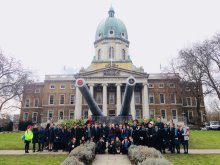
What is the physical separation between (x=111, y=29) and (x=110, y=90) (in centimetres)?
1663

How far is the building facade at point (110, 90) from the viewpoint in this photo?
48.1 metres

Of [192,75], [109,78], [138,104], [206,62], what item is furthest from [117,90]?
[206,62]

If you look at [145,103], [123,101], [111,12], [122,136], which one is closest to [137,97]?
[145,103]

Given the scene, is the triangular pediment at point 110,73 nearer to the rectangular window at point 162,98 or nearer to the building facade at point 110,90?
the building facade at point 110,90

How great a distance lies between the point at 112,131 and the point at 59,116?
4179 centimetres

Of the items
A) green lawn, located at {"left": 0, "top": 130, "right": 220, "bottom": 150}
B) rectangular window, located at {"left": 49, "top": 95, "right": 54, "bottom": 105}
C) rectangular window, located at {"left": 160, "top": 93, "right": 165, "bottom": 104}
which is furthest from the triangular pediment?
green lawn, located at {"left": 0, "top": 130, "right": 220, "bottom": 150}

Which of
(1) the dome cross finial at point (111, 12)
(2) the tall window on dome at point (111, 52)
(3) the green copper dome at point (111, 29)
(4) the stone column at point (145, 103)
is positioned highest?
(1) the dome cross finial at point (111, 12)

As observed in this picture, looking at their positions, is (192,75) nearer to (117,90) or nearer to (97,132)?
(117,90)

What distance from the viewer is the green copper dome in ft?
192

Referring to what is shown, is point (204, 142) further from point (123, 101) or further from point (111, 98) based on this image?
point (111, 98)

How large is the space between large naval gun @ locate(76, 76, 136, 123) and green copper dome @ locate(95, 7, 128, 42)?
40037 millimetres

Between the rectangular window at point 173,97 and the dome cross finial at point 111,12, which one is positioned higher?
the dome cross finial at point 111,12

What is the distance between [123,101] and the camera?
15.7 meters

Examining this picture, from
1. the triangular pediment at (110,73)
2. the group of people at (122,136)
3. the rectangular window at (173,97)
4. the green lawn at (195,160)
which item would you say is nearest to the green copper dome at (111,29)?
the triangular pediment at (110,73)
